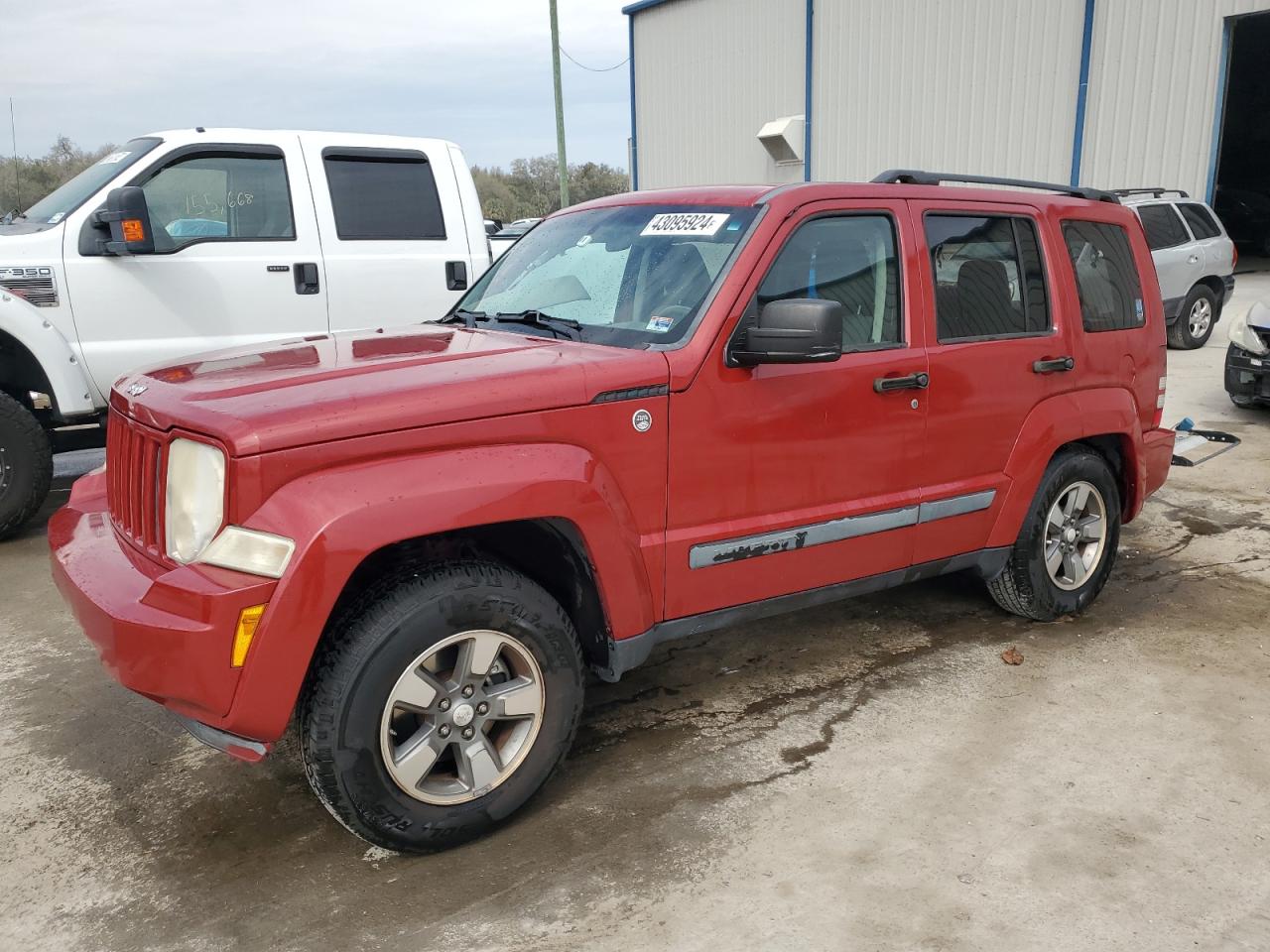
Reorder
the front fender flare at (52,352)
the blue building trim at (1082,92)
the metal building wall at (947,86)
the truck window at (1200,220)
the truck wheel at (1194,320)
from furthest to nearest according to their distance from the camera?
1. the metal building wall at (947,86)
2. the blue building trim at (1082,92)
3. the truck window at (1200,220)
4. the truck wheel at (1194,320)
5. the front fender flare at (52,352)

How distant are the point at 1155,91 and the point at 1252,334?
313 inches

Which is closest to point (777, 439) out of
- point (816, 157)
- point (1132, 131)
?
point (1132, 131)

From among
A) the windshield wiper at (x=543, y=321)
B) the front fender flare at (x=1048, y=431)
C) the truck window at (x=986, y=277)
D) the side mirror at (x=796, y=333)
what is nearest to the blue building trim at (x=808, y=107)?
the front fender flare at (x=1048, y=431)

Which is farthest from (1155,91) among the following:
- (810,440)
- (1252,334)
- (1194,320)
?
(810,440)

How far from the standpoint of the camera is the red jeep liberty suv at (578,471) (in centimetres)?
257

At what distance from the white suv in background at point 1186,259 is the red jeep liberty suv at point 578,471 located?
8.76m

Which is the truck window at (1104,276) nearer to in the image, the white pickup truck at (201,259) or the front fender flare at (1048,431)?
the front fender flare at (1048,431)

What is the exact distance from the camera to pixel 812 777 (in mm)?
3299

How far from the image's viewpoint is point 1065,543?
14.8ft

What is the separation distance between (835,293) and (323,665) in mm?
2131

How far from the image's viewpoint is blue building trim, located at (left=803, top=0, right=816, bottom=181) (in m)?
20.4

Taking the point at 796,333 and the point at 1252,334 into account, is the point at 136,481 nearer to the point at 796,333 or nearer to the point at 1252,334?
the point at 796,333

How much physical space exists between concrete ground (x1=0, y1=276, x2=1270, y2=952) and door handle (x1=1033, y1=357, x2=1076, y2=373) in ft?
3.89

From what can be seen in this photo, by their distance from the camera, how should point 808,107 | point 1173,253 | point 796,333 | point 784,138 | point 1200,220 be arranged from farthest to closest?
point 784,138 → point 808,107 → point 1200,220 → point 1173,253 → point 796,333
